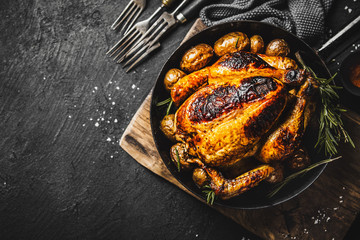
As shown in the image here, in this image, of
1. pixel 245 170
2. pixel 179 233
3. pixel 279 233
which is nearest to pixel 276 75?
pixel 245 170

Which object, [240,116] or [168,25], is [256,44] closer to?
[240,116]

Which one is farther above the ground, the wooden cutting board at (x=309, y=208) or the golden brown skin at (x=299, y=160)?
the golden brown skin at (x=299, y=160)

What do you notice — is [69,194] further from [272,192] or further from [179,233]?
[272,192]

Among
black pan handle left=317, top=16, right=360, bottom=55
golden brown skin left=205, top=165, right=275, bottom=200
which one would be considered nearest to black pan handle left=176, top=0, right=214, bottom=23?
black pan handle left=317, top=16, right=360, bottom=55

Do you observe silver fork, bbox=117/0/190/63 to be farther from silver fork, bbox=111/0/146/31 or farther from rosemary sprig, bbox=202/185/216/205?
rosemary sprig, bbox=202/185/216/205

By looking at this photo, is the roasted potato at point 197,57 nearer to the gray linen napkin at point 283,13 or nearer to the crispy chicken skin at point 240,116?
the crispy chicken skin at point 240,116

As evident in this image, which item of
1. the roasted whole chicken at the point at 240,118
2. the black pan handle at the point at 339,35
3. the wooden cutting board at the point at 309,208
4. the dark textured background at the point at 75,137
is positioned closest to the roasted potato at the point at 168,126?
the roasted whole chicken at the point at 240,118

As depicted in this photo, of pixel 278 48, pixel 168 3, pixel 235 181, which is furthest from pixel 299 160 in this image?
pixel 168 3
